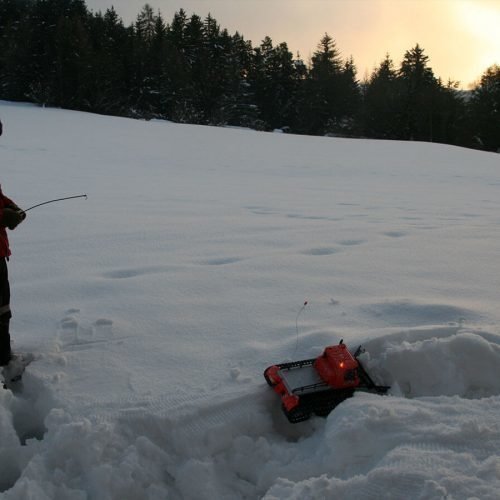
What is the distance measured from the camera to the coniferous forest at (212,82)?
31312 mm

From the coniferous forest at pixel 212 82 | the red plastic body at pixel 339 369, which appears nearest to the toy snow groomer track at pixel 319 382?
the red plastic body at pixel 339 369

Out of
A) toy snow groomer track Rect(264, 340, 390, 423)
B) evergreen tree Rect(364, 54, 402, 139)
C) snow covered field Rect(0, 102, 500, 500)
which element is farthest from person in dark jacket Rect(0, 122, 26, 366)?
evergreen tree Rect(364, 54, 402, 139)

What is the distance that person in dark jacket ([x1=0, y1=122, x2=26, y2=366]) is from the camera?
2453mm

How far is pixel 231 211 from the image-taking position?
23.0ft

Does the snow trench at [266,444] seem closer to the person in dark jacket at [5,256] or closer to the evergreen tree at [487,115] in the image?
the person in dark jacket at [5,256]

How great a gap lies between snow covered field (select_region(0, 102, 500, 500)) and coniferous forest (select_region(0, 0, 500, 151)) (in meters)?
28.8

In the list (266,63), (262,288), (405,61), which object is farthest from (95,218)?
(405,61)

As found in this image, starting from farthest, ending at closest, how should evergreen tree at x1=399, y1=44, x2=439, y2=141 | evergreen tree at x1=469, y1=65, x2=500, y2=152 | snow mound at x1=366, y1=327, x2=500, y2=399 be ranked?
evergreen tree at x1=399, y1=44, x2=439, y2=141, evergreen tree at x1=469, y1=65, x2=500, y2=152, snow mound at x1=366, y1=327, x2=500, y2=399

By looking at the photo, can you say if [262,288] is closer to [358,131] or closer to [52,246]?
[52,246]

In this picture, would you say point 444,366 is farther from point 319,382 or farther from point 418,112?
point 418,112

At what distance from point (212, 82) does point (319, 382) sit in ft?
122

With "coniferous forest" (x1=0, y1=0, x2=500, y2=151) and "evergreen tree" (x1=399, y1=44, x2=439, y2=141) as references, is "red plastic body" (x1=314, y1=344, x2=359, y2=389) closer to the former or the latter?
"coniferous forest" (x1=0, y1=0, x2=500, y2=151)

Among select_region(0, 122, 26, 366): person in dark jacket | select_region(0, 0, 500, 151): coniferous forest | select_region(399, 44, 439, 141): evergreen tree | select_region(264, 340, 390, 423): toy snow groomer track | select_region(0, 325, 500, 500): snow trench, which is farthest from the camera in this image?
select_region(399, 44, 439, 141): evergreen tree

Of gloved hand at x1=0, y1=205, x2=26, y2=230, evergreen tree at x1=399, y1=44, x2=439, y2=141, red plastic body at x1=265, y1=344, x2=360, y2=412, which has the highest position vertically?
evergreen tree at x1=399, y1=44, x2=439, y2=141
